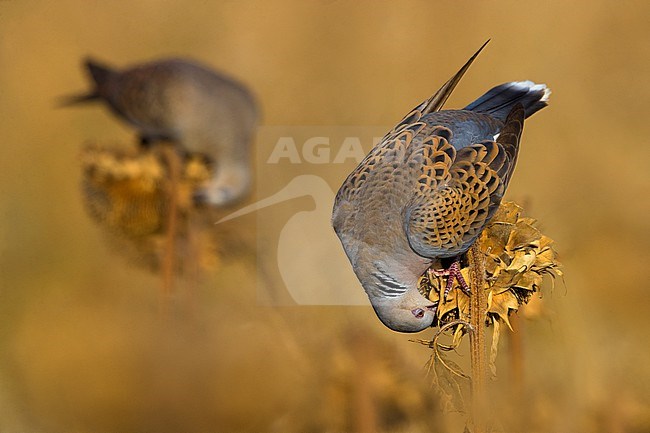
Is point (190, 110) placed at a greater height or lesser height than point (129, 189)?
greater

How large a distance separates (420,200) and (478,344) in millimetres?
399

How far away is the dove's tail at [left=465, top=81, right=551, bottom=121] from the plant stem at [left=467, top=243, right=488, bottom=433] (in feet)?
1.88

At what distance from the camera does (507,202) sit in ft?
4.41

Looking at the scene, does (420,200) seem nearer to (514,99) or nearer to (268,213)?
(514,99)

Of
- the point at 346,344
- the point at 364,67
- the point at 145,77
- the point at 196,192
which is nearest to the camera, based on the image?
the point at 196,192

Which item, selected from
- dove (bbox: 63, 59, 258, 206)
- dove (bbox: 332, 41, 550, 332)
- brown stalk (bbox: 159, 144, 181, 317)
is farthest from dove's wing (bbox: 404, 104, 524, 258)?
dove (bbox: 63, 59, 258, 206)

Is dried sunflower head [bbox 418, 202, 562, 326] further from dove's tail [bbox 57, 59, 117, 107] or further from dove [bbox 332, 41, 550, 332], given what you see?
dove's tail [bbox 57, 59, 117, 107]

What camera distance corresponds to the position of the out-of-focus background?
2594mm

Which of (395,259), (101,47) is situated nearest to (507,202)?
(395,259)

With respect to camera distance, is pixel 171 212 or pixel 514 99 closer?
pixel 514 99

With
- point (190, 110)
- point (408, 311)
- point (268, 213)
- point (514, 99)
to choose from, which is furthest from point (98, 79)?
point (408, 311)

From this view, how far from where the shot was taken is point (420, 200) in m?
1.52

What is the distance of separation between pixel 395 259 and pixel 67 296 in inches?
71.8

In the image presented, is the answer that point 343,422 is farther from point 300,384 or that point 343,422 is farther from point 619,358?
point 619,358
